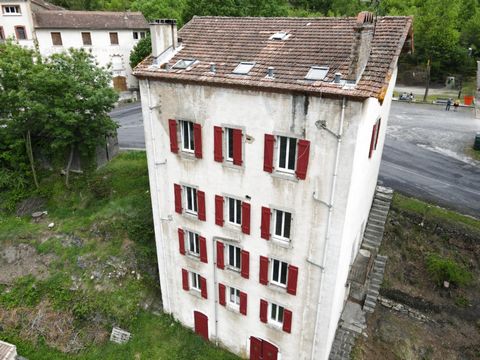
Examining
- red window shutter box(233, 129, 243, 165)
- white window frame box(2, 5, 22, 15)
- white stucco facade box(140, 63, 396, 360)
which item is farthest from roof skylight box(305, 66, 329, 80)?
white window frame box(2, 5, 22, 15)

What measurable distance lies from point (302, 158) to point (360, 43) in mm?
5053

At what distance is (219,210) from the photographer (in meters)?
19.0

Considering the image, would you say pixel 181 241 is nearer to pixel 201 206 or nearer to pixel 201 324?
pixel 201 206

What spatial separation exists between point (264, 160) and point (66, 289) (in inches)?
720

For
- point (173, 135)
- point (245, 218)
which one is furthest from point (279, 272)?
point (173, 135)

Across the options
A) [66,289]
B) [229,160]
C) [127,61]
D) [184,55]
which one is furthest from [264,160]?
[127,61]

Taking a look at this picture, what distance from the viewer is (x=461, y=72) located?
204 ft

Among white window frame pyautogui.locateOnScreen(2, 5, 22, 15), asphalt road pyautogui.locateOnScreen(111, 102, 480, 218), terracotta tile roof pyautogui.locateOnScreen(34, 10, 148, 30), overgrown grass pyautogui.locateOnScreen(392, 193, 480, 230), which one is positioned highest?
white window frame pyautogui.locateOnScreen(2, 5, 22, 15)

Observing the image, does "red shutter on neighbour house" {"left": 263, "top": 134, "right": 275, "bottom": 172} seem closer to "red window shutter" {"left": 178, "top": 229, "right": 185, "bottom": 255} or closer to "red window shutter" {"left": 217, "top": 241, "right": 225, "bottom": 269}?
"red window shutter" {"left": 217, "top": 241, "right": 225, "bottom": 269}

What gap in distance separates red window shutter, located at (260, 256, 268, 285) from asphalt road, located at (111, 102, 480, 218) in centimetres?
1667

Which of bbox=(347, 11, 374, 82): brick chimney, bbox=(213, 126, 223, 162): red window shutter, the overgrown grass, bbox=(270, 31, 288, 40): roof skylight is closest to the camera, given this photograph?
bbox=(347, 11, 374, 82): brick chimney

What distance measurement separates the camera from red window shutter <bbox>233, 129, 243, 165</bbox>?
16812 millimetres

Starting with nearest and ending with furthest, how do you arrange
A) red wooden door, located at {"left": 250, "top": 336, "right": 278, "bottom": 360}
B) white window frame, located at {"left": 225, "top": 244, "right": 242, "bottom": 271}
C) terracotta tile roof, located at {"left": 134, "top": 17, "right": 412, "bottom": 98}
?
terracotta tile roof, located at {"left": 134, "top": 17, "right": 412, "bottom": 98}
white window frame, located at {"left": 225, "top": 244, "right": 242, "bottom": 271}
red wooden door, located at {"left": 250, "top": 336, "right": 278, "bottom": 360}

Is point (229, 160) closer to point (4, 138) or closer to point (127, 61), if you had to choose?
point (4, 138)
